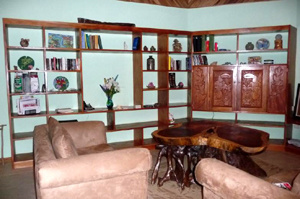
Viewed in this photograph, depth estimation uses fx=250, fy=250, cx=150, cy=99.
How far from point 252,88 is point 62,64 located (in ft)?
10.8

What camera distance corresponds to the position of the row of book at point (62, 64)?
382 centimetres

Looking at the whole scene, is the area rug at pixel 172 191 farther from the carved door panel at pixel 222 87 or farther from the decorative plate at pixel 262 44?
the decorative plate at pixel 262 44

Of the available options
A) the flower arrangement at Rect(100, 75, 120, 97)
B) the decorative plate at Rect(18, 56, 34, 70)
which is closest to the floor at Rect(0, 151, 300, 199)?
the decorative plate at Rect(18, 56, 34, 70)

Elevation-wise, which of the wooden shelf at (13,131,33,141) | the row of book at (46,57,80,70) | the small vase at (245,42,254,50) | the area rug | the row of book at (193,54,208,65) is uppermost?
the small vase at (245,42,254,50)

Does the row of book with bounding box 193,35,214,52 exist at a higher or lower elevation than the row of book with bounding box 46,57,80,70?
higher

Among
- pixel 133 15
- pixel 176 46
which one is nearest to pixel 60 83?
pixel 133 15

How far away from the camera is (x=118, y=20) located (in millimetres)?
4508

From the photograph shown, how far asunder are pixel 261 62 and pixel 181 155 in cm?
275

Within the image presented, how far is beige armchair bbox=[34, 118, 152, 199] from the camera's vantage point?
1821 millimetres

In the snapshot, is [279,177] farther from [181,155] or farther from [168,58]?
[168,58]

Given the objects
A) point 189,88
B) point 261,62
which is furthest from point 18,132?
point 261,62

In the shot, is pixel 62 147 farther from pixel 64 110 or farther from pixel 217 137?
pixel 64 110

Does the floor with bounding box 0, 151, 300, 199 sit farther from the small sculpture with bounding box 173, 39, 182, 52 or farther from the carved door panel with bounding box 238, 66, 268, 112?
the small sculpture with bounding box 173, 39, 182, 52

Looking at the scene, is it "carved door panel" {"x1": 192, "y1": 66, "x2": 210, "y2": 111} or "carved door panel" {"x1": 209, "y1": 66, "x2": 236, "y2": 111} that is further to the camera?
"carved door panel" {"x1": 192, "y1": 66, "x2": 210, "y2": 111}
